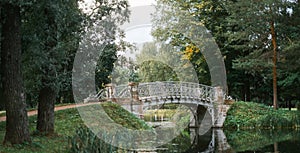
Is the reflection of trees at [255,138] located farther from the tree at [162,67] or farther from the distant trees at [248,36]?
the tree at [162,67]

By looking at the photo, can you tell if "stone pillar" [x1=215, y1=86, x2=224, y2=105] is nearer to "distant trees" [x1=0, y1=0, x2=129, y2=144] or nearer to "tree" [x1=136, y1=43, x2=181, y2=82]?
"tree" [x1=136, y1=43, x2=181, y2=82]

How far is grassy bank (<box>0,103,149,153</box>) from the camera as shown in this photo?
8173 millimetres

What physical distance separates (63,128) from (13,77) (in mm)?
3927

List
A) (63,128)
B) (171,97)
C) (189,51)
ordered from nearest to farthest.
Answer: (63,128) < (171,97) < (189,51)

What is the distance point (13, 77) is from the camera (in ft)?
26.5

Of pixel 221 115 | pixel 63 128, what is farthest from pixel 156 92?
pixel 63 128

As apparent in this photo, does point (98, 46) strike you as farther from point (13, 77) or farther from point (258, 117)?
point (258, 117)

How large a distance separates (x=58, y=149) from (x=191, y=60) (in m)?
19.1

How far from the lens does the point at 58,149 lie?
8594mm

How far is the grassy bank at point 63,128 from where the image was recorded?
8.17m

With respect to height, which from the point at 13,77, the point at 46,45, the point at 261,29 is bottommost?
the point at 13,77

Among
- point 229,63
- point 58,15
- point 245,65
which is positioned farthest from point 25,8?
point 229,63

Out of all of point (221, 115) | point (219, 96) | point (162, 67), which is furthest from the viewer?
point (162, 67)

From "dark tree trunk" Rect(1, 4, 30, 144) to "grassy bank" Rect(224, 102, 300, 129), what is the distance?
46.0 feet
